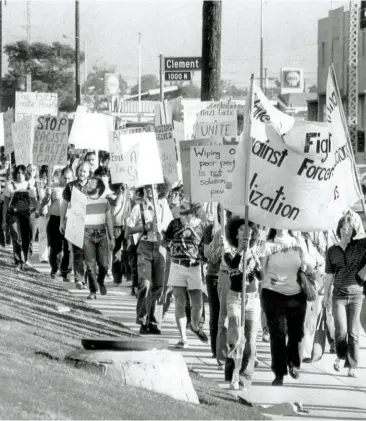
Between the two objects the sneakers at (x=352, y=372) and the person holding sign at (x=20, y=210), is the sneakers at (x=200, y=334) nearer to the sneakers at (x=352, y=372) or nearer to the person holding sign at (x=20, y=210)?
the sneakers at (x=352, y=372)

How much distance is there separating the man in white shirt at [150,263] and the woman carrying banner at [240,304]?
3.19 m

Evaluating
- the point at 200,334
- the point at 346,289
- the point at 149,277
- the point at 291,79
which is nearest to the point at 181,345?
the point at 200,334

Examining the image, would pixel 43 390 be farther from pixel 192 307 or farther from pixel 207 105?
pixel 207 105

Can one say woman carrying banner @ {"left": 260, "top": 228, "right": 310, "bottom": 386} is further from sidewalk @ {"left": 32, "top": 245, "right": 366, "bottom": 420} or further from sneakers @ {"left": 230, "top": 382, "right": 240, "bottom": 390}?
sneakers @ {"left": 230, "top": 382, "right": 240, "bottom": 390}

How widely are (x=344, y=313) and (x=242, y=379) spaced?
4.92 ft

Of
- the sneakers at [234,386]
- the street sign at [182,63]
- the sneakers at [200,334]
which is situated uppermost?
the street sign at [182,63]

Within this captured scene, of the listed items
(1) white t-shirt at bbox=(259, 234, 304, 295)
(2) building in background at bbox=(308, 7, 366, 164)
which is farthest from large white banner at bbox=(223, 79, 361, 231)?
(2) building in background at bbox=(308, 7, 366, 164)

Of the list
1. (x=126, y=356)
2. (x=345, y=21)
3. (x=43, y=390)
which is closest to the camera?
(x=43, y=390)

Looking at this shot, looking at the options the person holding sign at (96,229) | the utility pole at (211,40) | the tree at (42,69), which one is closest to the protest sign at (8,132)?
the person holding sign at (96,229)

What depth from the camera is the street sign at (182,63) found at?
66.2ft

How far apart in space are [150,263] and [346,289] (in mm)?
3352

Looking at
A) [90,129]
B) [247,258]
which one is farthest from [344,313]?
[90,129]

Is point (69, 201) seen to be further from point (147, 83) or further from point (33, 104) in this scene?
point (147, 83)

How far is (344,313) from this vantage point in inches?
488
